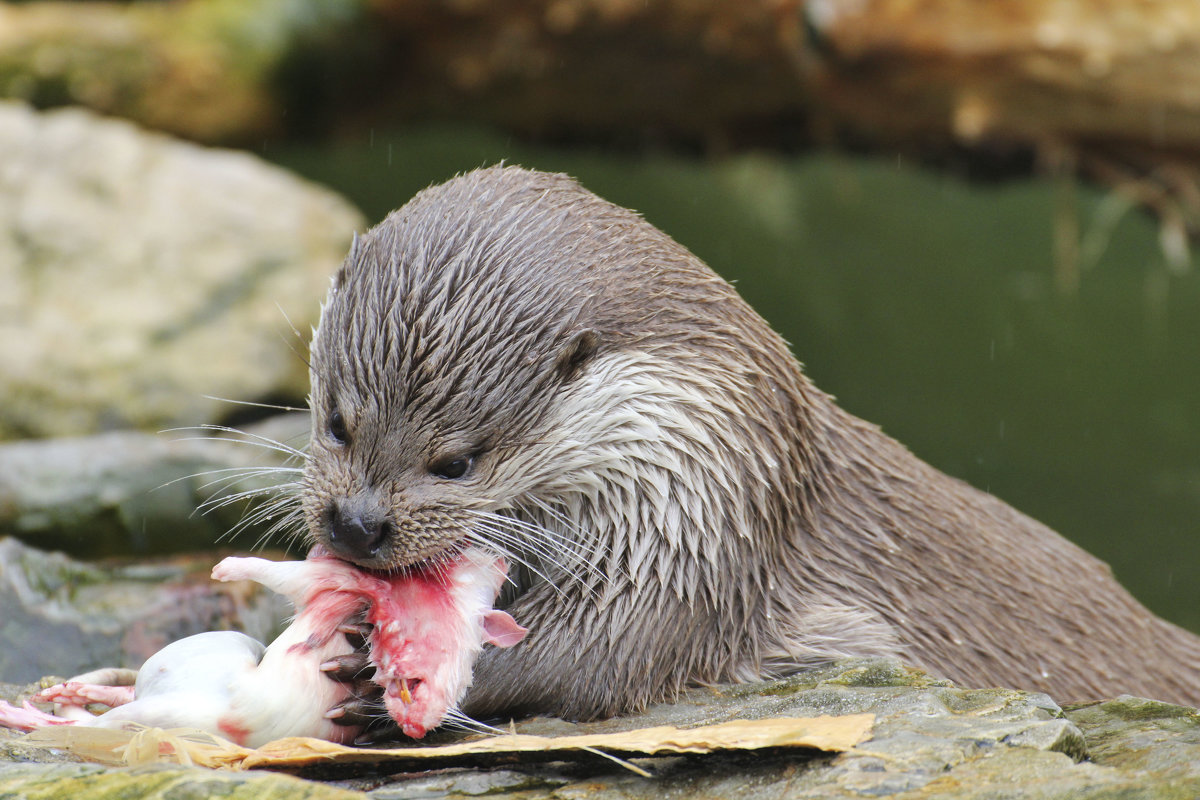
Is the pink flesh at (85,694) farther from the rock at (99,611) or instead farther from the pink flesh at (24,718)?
the rock at (99,611)

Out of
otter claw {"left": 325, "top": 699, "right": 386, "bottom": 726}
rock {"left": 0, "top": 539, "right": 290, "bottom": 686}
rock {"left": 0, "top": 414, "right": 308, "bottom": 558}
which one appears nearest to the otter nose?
otter claw {"left": 325, "top": 699, "right": 386, "bottom": 726}

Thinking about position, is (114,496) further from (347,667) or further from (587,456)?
(587,456)

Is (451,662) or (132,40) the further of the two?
(132,40)

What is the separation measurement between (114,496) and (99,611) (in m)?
0.69

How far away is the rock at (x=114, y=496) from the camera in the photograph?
3801 mm

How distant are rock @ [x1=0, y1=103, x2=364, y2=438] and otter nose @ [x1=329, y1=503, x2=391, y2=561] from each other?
3.05 meters

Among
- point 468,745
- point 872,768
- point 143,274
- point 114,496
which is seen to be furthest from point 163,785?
point 143,274

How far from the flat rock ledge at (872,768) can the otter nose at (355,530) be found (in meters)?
0.43

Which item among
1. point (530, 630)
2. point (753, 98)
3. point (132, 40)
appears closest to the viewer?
point (530, 630)

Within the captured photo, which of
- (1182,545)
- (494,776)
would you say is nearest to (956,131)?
(1182,545)

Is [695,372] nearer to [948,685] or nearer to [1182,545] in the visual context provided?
[948,685]

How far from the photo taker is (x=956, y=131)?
238 inches

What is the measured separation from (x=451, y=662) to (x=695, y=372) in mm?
712

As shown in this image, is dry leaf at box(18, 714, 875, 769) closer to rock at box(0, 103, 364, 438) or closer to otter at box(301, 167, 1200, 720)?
otter at box(301, 167, 1200, 720)
